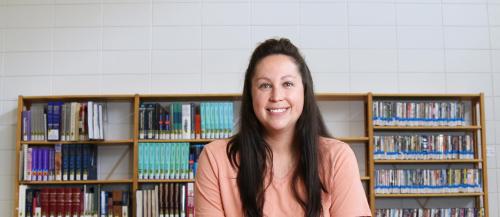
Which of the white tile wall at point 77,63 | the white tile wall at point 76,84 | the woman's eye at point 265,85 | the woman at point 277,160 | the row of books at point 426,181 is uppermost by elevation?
the white tile wall at point 77,63

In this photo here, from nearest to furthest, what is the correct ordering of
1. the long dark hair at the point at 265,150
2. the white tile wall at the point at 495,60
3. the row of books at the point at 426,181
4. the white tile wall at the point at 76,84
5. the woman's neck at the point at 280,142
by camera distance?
the long dark hair at the point at 265,150 → the woman's neck at the point at 280,142 → the row of books at the point at 426,181 → the white tile wall at the point at 76,84 → the white tile wall at the point at 495,60

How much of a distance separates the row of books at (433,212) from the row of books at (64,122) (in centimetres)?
235

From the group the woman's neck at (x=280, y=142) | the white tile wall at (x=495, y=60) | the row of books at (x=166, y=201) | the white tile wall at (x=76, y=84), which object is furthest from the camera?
the white tile wall at (x=495, y=60)

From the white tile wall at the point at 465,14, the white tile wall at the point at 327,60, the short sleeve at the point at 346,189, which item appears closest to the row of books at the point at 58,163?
the white tile wall at the point at 327,60

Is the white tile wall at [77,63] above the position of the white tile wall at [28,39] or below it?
below

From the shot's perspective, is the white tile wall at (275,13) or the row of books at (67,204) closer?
the row of books at (67,204)

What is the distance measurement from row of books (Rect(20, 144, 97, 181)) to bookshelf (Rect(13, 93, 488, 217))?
0.13 feet

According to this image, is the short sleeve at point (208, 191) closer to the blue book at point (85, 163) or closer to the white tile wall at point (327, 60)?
the blue book at point (85, 163)

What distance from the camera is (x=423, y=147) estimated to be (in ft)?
12.8

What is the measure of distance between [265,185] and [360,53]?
296 cm

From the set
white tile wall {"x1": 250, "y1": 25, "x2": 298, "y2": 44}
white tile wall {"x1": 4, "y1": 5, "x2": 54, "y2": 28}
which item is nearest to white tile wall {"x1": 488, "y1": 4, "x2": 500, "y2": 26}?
white tile wall {"x1": 250, "y1": 25, "x2": 298, "y2": 44}

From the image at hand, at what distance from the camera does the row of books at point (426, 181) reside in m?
3.88

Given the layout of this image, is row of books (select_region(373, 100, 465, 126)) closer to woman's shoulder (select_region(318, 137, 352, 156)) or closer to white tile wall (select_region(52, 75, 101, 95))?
white tile wall (select_region(52, 75, 101, 95))

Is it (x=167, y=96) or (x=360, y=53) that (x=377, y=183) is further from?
(x=167, y=96)
